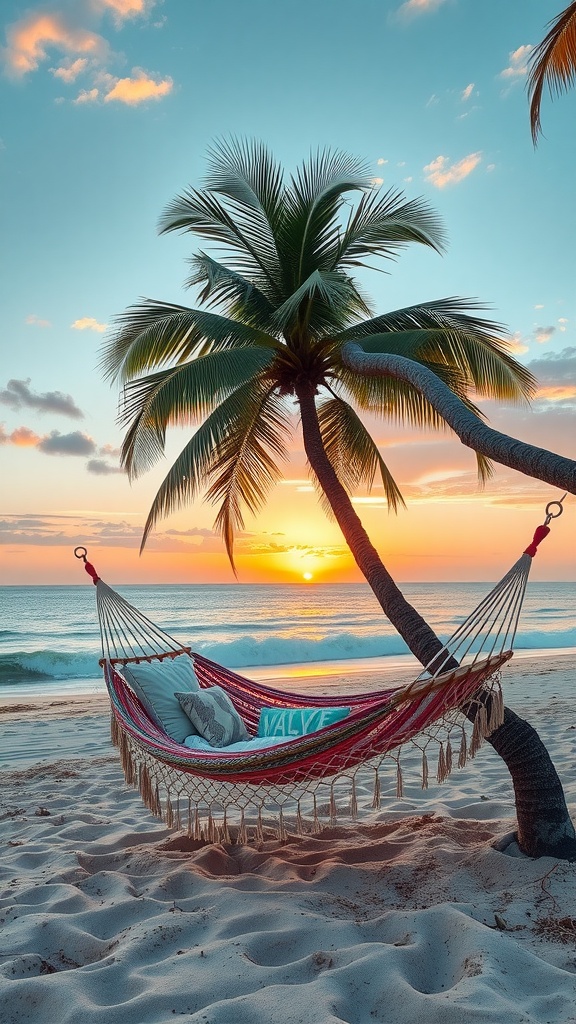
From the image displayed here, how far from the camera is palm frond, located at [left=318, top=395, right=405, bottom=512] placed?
12.9 ft

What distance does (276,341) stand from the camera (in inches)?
129

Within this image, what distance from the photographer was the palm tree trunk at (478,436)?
5.20ft

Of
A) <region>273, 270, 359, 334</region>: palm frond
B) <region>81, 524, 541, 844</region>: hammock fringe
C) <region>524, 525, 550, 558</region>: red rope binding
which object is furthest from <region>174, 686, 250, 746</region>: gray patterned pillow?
<region>273, 270, 359, 334</region>: palm frond

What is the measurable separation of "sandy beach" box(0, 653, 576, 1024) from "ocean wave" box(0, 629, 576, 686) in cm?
871

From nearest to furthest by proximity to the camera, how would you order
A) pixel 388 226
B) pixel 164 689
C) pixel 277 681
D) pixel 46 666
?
1. pixel 164 689
2. pixel 388 226
3. pixel 277 681
4. pixel 46 666

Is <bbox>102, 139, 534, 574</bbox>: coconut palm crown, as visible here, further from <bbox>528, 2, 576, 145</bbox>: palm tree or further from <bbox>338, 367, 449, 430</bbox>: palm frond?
<bbox>528, 2, 576, 145</bbox>: palm tree

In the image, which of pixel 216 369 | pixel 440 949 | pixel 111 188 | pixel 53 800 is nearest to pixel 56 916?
pixel 440 949

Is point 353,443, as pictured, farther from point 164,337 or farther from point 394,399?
point 164,337

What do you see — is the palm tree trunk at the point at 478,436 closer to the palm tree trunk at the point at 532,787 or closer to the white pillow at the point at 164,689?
the palm tree trunk at the point at 532,787

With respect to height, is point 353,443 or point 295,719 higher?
point 353,443

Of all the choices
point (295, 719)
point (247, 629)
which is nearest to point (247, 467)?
point (295, 719)

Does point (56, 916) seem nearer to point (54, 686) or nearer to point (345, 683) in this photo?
point (345, 683)

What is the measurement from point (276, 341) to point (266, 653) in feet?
34.3

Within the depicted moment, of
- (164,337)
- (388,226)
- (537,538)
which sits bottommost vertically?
(537,538)
